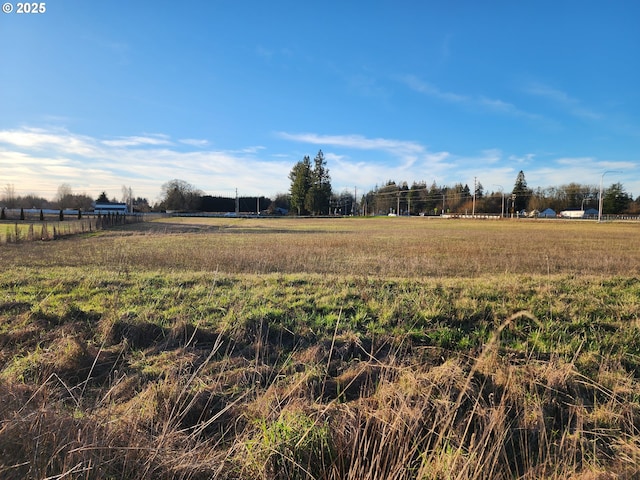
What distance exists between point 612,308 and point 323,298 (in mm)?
5983

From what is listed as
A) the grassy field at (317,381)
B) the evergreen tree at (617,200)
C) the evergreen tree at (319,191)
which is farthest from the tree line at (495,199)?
the grassy field at (317,381)

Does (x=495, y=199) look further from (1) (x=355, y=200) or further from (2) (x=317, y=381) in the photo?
(2) (x=317, y=381)

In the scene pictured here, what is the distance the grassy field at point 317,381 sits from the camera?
9.13 feet

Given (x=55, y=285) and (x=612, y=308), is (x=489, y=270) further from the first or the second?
(x=55, y=285)

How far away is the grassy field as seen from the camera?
9.13 feet

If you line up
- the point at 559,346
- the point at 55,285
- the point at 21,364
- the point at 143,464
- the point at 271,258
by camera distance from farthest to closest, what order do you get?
1. the point at 271,258
2. the point at 55,285
3. the point at 559,346
4. the point at 21,364
5. the point at 143,464

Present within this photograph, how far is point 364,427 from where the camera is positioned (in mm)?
3180

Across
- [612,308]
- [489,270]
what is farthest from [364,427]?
[489,270]

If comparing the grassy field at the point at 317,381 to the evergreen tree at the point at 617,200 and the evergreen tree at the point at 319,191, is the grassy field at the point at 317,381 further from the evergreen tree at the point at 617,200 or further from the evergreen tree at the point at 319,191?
the evergreen tree at the point at 617,200

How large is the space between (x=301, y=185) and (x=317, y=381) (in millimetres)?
121317

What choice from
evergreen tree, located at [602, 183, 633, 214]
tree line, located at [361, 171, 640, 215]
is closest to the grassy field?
tree line, located at [361, 171, 640, 215]

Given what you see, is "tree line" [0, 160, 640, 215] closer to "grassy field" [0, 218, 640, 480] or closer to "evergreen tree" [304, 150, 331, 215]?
"evergreen tree" [304, 150, 331, 215]

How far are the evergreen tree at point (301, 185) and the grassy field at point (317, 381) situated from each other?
11639 centimetres

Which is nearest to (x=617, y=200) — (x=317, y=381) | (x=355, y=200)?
(x=355, y=200)
